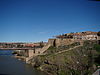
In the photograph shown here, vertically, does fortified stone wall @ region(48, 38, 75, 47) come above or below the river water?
above

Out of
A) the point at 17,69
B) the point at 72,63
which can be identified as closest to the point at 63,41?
the point at 72,63

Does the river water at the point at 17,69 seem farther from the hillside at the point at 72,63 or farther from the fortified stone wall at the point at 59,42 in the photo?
the fortified stone wall at the point at 59,42

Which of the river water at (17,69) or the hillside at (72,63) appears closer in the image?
the hillside at (72,63)

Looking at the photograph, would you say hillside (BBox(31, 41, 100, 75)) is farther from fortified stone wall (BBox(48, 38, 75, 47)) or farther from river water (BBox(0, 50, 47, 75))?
fortified stone wall (BBox(48, 38, 75, 47))

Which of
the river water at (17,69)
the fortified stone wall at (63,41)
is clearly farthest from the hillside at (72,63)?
the fortified stone wall at (63,41)

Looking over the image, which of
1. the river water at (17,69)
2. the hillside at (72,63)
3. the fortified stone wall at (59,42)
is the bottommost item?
the river water at (17,69)

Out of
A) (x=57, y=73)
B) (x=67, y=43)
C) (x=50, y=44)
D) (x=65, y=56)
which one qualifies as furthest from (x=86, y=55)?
(x=50, y=44)

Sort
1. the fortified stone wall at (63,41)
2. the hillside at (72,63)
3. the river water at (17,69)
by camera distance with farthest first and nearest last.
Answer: the fortified stone wall at (63,41)
the river water at (17,69)
the hillside at (72,63)

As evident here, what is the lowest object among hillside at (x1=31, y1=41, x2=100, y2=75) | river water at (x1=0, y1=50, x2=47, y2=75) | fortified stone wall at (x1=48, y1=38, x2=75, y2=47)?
river water at (x1=0, y1=50, x2=47, y2=75)

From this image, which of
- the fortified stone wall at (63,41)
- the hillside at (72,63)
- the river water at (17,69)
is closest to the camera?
the hillside at (72,63)

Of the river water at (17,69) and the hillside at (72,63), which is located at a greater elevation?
the hillside at (72,63)

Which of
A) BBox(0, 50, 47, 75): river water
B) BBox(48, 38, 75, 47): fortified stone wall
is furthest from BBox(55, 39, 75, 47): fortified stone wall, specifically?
BBox(0, 50, 47, 75): river water

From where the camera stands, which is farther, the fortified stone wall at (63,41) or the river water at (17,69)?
the fortified stone wall at (63,41)

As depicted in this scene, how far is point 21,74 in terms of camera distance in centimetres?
1178
